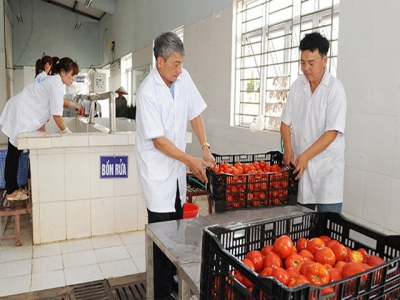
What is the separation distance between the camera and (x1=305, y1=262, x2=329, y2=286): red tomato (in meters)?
0.93

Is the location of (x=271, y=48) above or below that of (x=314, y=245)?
above

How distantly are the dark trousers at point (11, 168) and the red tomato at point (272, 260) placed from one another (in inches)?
118

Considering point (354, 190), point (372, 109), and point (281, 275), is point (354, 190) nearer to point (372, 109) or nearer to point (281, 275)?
point (372, 109)

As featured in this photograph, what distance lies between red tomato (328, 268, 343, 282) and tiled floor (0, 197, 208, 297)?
1958mm

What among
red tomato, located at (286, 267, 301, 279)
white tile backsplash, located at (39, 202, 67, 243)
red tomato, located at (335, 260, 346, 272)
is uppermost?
red tomato, located at (286, 267, 301, 279)

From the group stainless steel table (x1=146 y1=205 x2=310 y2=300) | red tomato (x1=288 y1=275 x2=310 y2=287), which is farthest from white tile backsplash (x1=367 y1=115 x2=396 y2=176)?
red tomato (x1=288 y1=275 x2=310 y2=287)

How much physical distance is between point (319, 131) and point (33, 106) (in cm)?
265

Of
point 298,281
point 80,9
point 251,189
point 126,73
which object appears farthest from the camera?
point 80,9

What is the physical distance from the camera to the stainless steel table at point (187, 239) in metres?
1.22

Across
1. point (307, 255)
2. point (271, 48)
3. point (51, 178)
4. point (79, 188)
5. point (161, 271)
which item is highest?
point (271, 48)

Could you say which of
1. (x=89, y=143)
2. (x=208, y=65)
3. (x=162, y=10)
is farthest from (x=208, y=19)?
(x=89, y=143)

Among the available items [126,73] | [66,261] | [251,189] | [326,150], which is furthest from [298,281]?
[126,73]

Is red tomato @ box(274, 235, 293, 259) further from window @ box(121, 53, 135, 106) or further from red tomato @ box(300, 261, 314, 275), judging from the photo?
window @ box(121, 53, 135, 106)

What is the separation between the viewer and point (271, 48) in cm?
398
